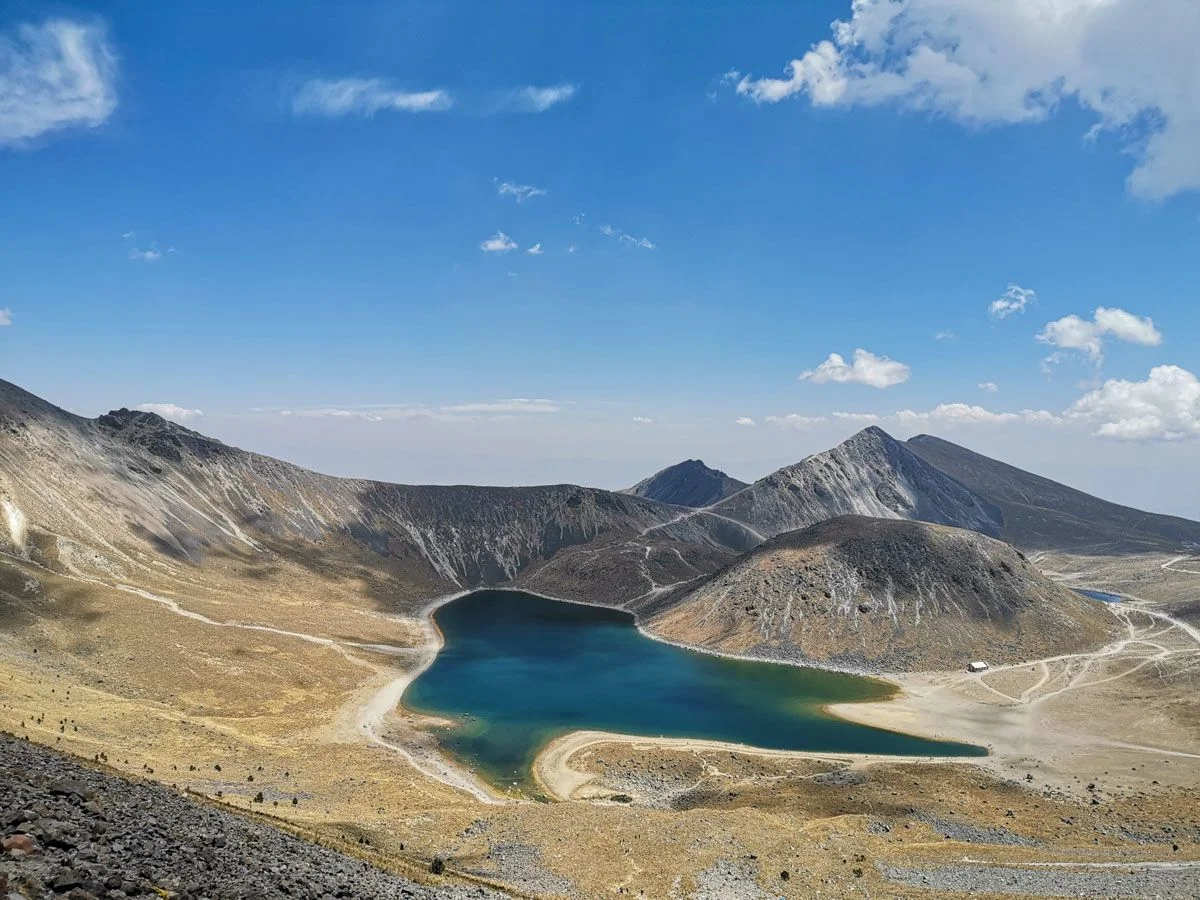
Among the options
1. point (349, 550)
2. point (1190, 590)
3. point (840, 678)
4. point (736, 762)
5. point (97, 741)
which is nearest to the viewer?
point (97, 741)

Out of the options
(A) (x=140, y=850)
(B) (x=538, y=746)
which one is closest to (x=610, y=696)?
(B) (x=538, y=746)

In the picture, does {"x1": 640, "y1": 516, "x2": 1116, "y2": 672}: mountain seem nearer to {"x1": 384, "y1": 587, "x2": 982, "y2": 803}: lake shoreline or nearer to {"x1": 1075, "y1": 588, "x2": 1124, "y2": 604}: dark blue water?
{"x1": 384, "y1": 587, "x2": 982, "y2": 803}: lake shoreline

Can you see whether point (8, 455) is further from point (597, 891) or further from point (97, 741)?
point (597, 891)

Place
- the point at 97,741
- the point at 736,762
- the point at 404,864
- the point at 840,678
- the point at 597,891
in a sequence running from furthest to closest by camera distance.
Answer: the point at 840,678 < the point at 736,762 < the point at 97,741 < the point at 597,891 < the point at 404,864

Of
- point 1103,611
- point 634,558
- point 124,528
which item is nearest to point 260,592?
point 124,528

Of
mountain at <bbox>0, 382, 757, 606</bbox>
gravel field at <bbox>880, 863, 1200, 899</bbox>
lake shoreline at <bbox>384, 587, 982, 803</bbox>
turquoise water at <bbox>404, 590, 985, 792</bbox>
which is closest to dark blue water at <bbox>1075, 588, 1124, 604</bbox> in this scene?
mountain at <bbox>0, 382, 757, 606</bbox>

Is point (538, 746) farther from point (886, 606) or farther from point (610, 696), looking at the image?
point (886, 606)

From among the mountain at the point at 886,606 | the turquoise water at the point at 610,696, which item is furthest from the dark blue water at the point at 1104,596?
the turquoise water at the point at 610,696
